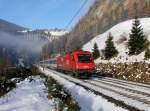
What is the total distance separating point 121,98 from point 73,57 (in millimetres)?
16442

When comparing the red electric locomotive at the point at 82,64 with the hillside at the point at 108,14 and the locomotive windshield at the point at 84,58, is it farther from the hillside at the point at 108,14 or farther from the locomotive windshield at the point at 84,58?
the hillside at the point at 108,14

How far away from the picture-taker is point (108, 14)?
125m

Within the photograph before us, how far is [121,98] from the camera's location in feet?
50.4

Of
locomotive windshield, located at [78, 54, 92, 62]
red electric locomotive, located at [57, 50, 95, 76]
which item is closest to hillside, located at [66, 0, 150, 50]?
locomotive windshield, located at [78, 54, 92, 62]

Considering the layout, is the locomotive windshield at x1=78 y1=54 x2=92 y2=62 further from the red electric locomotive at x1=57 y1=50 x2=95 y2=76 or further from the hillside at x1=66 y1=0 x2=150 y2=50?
the hillside at x1=66 y1=0 x2=150 y2=50

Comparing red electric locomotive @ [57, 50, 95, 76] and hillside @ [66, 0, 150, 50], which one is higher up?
hillside @ [66, 0, 150, 50]

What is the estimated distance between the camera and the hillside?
104312 millimetres

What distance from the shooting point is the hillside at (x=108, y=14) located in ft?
342

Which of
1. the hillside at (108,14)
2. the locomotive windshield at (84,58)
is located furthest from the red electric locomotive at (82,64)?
the hillside at (108,14)

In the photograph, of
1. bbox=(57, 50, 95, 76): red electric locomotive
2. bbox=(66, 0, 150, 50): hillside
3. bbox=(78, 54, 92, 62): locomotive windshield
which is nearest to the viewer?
bbox=(57, 50, 95, 76): red electric locomotive

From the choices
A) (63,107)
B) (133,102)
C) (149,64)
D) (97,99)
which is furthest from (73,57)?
(63,107)

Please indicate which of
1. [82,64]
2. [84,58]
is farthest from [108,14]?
[82,64]

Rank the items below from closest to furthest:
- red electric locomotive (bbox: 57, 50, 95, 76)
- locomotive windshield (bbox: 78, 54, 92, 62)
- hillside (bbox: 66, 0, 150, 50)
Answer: red electric locomotive (bbox: 57, 50, 95, 76), locomotive windshield (bbox: 78, 54, 92, 62), hillside (bbox: 66, 0, 150, 50)

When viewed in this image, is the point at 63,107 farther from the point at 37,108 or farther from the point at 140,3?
the point at 140,3
